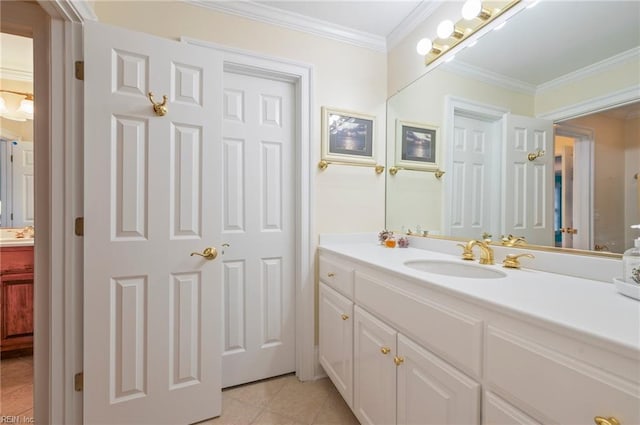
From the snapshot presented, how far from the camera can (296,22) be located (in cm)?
175

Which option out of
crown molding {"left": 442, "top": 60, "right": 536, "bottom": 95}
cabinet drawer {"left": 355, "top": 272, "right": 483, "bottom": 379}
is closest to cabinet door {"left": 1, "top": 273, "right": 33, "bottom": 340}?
cabinet drawer {"left": 355, "top": 272, "right": 483, "bottom": 379}

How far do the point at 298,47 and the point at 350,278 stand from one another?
1555 mm

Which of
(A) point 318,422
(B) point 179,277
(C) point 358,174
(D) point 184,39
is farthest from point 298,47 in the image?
(A) point 318,422

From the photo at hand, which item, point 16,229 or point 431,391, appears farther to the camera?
point 16,229

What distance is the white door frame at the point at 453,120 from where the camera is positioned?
129 centimetres

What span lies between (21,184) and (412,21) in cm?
343

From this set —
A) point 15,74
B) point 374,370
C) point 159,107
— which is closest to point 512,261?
point 374,370

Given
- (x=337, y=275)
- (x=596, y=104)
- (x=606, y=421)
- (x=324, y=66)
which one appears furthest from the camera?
(x=324, y=66)

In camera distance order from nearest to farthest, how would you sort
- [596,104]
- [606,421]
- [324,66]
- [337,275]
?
1. [606,421]
2. [596,104]
3. [337,275]
4. [324,66]

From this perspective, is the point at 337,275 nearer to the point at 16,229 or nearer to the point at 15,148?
the point at 16,229

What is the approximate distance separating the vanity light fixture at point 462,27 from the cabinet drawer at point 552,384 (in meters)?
1.43

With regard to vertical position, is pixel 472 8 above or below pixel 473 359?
above

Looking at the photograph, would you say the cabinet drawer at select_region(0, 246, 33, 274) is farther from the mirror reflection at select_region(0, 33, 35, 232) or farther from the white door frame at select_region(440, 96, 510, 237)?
the white door frame at select_region(440, 96, 510, 237)

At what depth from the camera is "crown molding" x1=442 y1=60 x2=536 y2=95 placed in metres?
1.18
